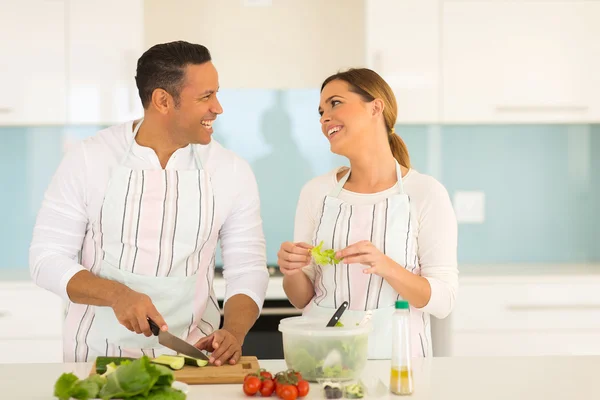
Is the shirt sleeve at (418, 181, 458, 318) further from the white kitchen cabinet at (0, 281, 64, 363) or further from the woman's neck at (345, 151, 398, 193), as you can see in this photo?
the white kitchen cabinet at (0, 281, 64, 363)

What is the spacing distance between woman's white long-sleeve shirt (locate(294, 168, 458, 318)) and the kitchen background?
1.05 m

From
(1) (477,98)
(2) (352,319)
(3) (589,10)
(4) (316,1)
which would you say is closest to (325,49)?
(4) (316,1)

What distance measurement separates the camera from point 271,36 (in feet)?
12.3

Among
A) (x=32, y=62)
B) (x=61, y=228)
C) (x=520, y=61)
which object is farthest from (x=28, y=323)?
(x=520, y=61)

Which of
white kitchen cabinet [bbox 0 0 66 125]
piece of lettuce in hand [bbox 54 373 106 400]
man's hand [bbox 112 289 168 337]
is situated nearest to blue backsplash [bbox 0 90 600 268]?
white kitchen cabinet [bbox 0 0 66 125]

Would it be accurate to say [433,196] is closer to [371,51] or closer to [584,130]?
[371,51]

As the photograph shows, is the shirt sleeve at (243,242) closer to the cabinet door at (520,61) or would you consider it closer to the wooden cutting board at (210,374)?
the wooden cutting board at (210,374)

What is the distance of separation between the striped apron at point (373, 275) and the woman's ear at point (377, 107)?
0.22 m

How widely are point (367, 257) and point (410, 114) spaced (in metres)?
1.69

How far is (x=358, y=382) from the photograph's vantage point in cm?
155

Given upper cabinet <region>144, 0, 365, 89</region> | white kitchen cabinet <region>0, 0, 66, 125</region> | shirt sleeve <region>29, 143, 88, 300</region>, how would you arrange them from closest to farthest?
shirt sleeve <region>29, 143, 88, 300</region> → white kitchen cabinet <region>0, 0, 66, 125</region> → upper cabinet <region>144, 0, 365, 89</region>

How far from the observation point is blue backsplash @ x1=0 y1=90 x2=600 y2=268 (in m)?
3.77

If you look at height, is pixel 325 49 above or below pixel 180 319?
above

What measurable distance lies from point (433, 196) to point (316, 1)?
1.95 m
